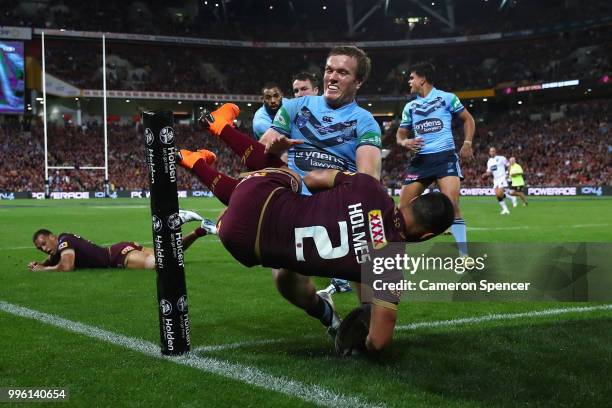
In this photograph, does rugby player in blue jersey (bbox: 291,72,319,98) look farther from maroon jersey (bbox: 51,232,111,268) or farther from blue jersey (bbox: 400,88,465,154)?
maroon jersey (bbox: 51,232,111,268)

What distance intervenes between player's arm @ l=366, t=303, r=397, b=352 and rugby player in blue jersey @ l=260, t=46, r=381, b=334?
2.83 ft

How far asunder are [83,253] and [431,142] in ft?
14.5

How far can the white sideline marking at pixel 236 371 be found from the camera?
2859 millimetres

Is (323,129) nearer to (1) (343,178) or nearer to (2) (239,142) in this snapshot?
(2) (239,142)

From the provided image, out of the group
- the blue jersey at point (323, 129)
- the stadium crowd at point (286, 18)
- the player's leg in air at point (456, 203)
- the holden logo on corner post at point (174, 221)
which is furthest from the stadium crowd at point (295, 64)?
the holden logo on corner post at point (174, 221)

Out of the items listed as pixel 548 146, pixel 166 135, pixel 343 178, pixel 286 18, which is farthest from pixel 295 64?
pixel 343 178

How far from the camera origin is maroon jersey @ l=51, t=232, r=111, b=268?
7.69 meters

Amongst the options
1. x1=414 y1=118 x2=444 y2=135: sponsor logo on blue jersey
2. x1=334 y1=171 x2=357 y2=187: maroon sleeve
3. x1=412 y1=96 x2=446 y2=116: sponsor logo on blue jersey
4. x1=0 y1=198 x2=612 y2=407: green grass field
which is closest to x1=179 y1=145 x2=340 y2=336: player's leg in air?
x1=0 y1=198 x2=612 y2=407: green grass field

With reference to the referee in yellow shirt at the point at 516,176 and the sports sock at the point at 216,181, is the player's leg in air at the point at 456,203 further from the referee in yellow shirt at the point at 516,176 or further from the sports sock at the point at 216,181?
the referee in yellow shirt at the point at 516,176

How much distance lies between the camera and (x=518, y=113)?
5303 centimetres

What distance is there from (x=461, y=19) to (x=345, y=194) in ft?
200

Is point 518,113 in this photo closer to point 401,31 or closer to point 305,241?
point 401,31

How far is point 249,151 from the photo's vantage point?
4.09 metres

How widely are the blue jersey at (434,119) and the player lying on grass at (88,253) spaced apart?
8.81ft
